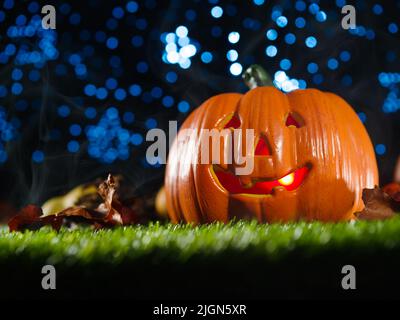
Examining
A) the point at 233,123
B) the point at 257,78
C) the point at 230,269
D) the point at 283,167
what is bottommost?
the point at 230,269

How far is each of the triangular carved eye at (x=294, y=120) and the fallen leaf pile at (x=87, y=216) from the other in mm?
541

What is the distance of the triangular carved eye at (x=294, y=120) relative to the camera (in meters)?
1.46

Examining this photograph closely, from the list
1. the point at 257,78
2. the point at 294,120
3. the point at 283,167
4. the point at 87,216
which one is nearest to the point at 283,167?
the point at 283,167

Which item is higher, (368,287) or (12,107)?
(12,107)

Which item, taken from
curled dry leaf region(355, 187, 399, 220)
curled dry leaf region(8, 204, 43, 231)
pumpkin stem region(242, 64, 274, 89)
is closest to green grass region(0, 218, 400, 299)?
curled dry leaf region(355, 187, 399, 220)

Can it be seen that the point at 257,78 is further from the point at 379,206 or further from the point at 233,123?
the point at 379,206

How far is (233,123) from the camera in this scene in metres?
1.52

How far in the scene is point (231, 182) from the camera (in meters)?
1.48

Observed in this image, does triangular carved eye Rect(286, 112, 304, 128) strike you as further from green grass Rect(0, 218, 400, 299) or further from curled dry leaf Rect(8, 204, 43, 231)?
curled dry leaf Rect(8, 204, 43, 231)

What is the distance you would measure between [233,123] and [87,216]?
1.66 feet

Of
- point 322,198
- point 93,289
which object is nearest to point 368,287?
point 93,289
